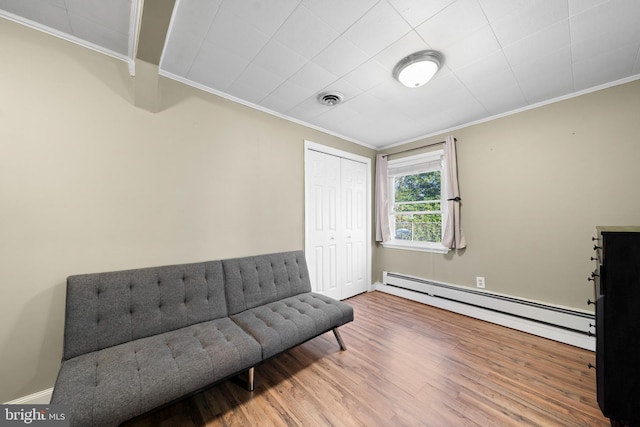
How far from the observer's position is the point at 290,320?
1.90 meters

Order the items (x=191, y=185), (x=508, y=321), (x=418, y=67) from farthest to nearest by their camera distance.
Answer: (x=508, y=321)
(x=191, y=185)
(x=418, y=67)

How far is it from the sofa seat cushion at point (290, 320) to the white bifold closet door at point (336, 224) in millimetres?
881

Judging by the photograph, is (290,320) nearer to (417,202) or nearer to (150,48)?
(150,48)

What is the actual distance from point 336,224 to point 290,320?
1.75 meters

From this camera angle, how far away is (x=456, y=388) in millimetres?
1709

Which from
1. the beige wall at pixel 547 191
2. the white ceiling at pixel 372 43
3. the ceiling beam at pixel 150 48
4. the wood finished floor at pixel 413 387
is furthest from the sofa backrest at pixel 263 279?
the beige wall at pixel 547 191

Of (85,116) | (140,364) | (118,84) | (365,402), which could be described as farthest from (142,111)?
(365,402)

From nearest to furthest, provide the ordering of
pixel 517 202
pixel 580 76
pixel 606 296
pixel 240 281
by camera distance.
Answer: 1. pixel 606 296
2. pixel 580 76
3. pixel 240 281
4. pixel 517 202

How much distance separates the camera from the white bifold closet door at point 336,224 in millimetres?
3121

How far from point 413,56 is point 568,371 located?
2.83 meters

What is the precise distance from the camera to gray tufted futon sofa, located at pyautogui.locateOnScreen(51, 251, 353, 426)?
3.76 ft

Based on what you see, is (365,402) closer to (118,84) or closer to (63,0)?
(118,84)

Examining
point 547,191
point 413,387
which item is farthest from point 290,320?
point 547,191

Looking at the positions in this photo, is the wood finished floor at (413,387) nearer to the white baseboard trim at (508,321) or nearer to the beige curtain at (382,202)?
the white baseboard trim at (508,321)
